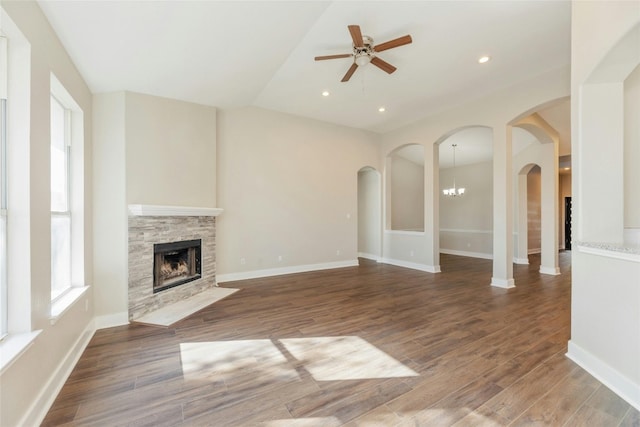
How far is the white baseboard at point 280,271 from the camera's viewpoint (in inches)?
208

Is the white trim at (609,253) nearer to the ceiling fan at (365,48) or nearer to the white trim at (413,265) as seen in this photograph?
the ceiling fan at (365,48)

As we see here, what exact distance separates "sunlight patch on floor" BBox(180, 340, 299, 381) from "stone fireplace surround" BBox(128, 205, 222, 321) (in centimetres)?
124

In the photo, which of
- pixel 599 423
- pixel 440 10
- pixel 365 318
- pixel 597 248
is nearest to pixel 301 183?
pixel 365 318

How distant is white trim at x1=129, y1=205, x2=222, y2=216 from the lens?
11.3ft

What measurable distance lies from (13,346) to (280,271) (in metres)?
4.39

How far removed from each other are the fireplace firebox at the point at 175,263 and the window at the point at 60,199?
41.6 inches

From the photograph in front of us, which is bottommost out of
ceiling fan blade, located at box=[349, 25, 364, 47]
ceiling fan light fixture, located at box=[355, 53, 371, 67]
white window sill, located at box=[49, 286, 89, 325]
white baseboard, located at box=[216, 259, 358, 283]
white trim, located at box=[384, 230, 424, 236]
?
white baseboard, located at box=[216, 259, 358, 283]

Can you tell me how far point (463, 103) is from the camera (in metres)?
5.41

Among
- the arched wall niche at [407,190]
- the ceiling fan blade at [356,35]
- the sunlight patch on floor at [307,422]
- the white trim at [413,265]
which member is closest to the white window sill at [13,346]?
the sunlight patch on floor at [307,422]

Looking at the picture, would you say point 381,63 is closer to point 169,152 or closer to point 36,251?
point 169,152

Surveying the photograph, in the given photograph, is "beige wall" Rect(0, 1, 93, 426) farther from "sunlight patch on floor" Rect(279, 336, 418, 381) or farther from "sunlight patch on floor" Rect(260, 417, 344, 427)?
"sunlight patch on floor" Rect(279, 336, 418, 381)

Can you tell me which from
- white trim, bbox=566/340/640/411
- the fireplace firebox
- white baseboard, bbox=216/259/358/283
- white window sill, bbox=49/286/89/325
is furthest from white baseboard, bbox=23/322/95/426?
white trim, bbox=566/340/640/411

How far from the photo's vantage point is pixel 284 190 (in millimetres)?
5938

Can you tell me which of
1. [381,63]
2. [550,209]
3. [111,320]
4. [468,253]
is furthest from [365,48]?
[468,253]
